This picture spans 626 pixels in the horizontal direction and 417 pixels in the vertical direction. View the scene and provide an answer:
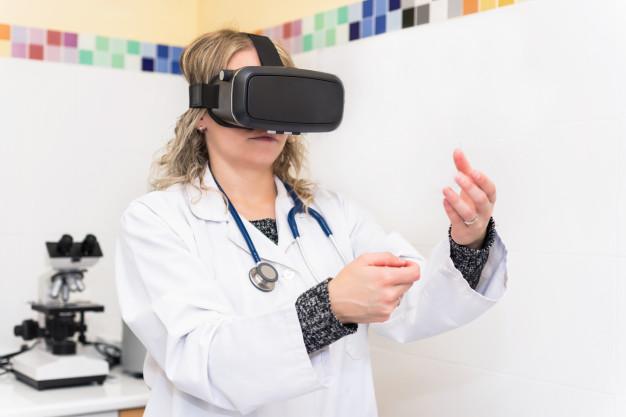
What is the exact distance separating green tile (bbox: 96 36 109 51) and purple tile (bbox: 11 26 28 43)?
0.23 m

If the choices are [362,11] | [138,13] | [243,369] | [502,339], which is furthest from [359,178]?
[138,13]

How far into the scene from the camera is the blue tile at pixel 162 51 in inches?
107

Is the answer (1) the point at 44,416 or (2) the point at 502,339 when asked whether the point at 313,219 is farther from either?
(1) the point at 44,416

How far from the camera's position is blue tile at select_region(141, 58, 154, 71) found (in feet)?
8.73

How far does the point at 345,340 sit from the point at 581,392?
→ 18.4 inches

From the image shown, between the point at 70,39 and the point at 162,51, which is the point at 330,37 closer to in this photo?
the point at 162,51

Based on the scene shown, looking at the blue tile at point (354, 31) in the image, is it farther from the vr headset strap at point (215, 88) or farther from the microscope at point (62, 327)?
the microscope at point (62, 327)

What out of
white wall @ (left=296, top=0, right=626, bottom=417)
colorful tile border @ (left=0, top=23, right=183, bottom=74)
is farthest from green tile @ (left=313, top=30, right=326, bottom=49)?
colorful tile border @ (left=0, top=23, right=183, bottom=74)

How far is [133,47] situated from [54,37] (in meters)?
0.27

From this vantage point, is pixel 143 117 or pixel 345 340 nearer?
pixel 345 340

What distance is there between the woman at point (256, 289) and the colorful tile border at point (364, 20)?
465 mm

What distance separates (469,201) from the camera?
4.09 feet

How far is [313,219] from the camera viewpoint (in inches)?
63.1

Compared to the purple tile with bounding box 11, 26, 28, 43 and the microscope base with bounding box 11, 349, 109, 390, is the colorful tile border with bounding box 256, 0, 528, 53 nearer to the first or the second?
the purple tile with bounding box 11, 26, 28, 43
